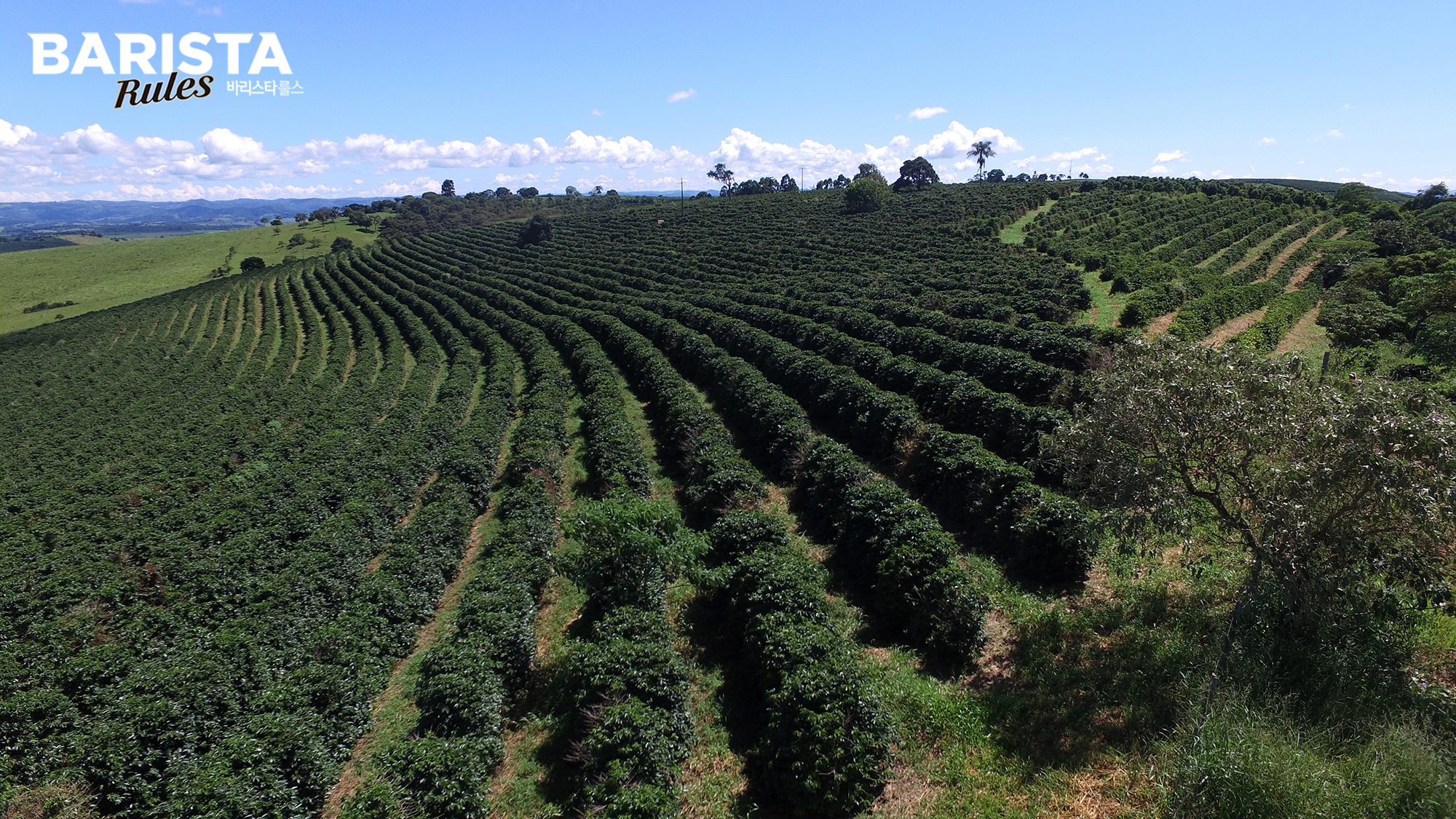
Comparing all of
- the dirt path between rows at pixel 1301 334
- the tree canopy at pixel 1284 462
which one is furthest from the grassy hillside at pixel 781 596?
the dirt path between rows at pixel 1301 334

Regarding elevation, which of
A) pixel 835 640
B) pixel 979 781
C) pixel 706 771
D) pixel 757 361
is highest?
pixel 757 361

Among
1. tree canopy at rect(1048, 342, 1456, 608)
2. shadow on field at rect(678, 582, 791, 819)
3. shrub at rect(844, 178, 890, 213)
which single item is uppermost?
shrub at rect(844, 178, 890, 213)

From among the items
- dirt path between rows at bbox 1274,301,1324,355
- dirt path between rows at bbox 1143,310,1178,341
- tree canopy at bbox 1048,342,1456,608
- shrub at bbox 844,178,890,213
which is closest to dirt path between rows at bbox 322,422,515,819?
tree canopy at bbox 1048,342,1456,608

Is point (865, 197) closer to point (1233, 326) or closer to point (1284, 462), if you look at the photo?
point (1233, 326)

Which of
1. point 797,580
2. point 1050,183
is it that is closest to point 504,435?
point 797,580

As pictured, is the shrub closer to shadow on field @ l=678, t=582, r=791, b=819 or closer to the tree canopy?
shadow on field @ l=678, t=582, r=791, b=819

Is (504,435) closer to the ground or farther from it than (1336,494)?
closer to the ground

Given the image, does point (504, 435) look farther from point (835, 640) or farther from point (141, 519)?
point (835, 640)

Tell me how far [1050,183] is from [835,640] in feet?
500

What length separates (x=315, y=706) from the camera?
616 inches

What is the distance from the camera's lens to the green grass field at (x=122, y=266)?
112 m

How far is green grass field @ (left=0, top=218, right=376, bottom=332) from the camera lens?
11169 centimetres

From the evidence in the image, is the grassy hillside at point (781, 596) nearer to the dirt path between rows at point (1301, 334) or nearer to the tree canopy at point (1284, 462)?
the tree canopy at point (1284, 462)

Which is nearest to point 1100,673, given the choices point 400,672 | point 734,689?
point 734,689
